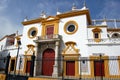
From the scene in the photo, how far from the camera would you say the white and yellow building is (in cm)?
1616

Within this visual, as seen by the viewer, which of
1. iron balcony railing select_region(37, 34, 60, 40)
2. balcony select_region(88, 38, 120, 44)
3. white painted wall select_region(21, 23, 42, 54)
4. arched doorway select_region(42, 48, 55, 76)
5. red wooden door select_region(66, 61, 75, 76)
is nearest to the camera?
balcony select_region(88, 38, 120, 44)

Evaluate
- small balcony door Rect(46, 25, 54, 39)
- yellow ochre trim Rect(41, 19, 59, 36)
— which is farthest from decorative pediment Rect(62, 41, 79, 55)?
small balcony door Rect(46, 25, 54, 39)

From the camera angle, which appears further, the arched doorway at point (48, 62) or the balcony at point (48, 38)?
the arched doorway at point (48, 62)

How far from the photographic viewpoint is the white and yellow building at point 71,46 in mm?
16156

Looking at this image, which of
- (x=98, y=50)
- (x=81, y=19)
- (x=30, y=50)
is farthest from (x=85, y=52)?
(x=30, y=50)

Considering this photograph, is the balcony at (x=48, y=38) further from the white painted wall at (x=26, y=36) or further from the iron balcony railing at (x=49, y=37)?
the white painted wall at (x=26, y=36)

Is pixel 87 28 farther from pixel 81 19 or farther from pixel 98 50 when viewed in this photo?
pixel 98 50

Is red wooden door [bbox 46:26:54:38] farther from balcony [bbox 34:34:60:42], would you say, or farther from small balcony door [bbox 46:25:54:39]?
balcony [bbox 34:34:60:42]

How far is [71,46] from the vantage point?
59.2 ft

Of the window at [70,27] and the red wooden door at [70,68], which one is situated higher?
the window at [70,27]

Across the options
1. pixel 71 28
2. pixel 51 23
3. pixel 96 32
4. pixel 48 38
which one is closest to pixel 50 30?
pixel 51 23

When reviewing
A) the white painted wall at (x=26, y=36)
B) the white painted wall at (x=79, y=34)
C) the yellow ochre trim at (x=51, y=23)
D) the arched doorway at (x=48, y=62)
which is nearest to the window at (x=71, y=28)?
the white painted wall at (x=79, y=34)

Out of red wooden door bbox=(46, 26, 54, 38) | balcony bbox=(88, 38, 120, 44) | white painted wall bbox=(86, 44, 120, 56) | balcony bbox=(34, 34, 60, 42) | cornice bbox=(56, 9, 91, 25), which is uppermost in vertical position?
cornice bbox=(56, 9, 91, 25)

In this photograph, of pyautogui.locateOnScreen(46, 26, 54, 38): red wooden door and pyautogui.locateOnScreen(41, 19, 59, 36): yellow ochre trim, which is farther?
pyautogui.locateOnScreen(46, 26, 54, 38): red wooden door
